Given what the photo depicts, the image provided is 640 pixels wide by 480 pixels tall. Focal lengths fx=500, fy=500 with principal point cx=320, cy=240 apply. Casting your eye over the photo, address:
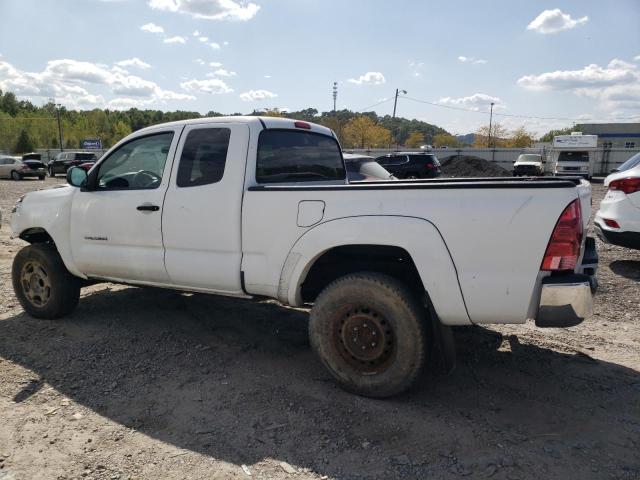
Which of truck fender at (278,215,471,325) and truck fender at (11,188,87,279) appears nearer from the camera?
truck fender at (278,215,471,325)

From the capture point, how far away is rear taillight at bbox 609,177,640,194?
666cm

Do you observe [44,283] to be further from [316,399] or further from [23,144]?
[23,144]

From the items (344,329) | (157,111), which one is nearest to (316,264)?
(344,329)

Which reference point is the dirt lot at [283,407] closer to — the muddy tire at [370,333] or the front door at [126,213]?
the muddy tire at [370,333]

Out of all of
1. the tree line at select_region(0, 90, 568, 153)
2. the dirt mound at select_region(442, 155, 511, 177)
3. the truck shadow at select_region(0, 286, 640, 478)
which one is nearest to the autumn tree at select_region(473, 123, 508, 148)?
the tree line at select_region(0, 90, 568, 153)

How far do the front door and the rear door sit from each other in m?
0.13

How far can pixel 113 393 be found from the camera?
3.67 m

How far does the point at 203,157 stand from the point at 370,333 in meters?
1.99

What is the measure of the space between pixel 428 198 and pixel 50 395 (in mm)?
3043

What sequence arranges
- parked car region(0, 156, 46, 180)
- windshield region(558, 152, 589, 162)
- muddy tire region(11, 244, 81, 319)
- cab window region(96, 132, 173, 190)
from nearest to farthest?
cab window region(96, 132, 173, 190) → muddy tire region(11, 244, 81, 319) → windshield region(558, 152, 589, 162) → parked car region(0, 156, 46, 180)

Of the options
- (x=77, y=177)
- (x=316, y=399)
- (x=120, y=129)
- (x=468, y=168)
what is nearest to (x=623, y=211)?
(x=316, y=399)

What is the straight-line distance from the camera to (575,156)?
98.9ft

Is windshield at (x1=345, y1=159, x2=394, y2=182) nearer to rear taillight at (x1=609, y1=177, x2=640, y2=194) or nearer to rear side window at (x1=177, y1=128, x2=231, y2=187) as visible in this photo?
rear taillight at (x1=609, y1=177, x2=640, y2=194)

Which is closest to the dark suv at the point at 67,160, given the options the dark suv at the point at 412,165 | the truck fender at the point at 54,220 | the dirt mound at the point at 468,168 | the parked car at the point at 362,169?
the dark suv at the point at 412,165
